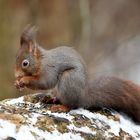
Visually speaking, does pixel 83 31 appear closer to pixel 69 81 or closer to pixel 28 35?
pixel 28 35

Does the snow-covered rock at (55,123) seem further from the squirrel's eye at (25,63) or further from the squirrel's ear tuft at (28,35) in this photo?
the squirrel's ear tuft at (28,35)

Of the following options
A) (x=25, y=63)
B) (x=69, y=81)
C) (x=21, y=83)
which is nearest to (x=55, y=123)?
(x=69, y=81)

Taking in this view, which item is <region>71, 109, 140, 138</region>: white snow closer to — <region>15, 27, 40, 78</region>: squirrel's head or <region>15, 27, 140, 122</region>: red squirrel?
<region>15, 27, 140, 122</region>: red squirrel

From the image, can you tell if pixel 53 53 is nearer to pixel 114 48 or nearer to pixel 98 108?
pixel 98 108

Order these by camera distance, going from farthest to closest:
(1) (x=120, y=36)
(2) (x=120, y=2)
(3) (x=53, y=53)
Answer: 1. (2) (x=120, y=2)
2. (1) (x=120, y=36)
3. (3) (x=53, y=53)

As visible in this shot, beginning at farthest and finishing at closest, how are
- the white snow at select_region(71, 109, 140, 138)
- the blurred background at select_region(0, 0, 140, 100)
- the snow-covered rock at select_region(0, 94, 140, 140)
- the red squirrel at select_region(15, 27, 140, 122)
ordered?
the blurred background at select_region(0, 0, 140, 100) < the red squirrel at select_region(15, 27, 140, 122) < the white snow at select_region(71, 109, 140, 138) < the snow-covered rock at select_region(0, 94, 140, 140)

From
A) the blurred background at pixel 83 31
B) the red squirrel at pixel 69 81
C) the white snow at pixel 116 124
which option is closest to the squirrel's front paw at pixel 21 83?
the red squirrel at pixel 69 81

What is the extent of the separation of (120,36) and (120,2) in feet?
3.38

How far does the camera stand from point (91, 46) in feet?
31.6

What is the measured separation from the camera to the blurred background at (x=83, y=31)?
8.30 m

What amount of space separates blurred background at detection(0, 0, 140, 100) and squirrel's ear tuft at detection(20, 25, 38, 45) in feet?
9.08

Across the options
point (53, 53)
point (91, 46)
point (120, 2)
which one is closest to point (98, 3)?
point (120, 2)

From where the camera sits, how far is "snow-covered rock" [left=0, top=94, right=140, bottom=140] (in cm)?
363

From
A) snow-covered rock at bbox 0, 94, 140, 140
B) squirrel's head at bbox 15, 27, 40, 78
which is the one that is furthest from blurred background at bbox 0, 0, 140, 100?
snow-covered rock at bbox 0, 94, 140, 140
